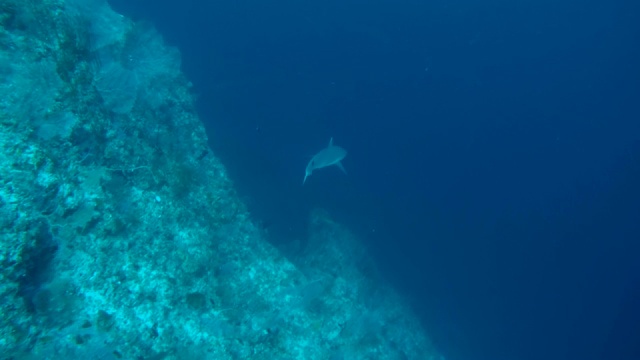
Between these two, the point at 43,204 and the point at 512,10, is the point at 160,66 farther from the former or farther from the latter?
the point at 512,10

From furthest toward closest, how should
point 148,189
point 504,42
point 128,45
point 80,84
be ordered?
point 504,42
point 128,45
point 148,189
point 80,84

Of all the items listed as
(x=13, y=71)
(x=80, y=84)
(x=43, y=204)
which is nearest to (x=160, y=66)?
(x=80, y=84)

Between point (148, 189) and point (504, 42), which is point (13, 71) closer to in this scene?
point (148, 189)

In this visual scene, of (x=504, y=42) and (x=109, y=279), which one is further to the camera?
(x=504, y=42)

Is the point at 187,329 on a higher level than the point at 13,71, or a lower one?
lower

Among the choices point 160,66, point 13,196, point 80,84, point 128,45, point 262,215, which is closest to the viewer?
point 13,196

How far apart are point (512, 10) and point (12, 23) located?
23044mm

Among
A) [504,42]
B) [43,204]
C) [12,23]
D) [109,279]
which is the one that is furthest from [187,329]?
[504,42]

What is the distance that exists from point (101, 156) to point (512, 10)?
22755 millimetres

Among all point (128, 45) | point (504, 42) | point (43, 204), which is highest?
point (504, 42)

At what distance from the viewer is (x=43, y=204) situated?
3.49m

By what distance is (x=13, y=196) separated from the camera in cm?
318

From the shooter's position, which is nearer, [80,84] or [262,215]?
[80,84]

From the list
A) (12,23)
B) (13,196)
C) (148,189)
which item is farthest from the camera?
(148,189)
